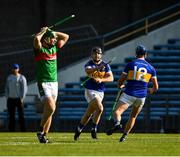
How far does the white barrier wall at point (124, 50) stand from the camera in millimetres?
31984

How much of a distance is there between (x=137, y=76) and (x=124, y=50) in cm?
1408

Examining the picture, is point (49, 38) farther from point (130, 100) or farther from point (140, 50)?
point (130, 100)

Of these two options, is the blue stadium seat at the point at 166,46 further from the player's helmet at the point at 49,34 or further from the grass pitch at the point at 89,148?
the player's helmet at the point at 49,34

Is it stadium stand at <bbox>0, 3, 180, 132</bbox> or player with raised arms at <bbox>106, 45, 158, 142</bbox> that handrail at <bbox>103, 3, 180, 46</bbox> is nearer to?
stadium stand at <bbox>0, 3, 180, 132</bbox>

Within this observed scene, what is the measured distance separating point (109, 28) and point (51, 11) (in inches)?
82.3

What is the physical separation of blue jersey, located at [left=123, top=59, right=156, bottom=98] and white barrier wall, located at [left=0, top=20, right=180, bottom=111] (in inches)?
511

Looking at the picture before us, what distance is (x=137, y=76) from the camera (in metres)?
18.7

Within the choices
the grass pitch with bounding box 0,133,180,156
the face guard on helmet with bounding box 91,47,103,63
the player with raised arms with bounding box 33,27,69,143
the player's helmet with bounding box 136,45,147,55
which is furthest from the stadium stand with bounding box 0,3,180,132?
the player with raised arms with bounding box 33,27,69,143

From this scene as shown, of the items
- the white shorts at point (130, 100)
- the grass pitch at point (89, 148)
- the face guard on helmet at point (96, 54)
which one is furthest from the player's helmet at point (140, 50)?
the grass pitch at point (89, 148)

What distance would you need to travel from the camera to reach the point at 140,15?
1363 inches

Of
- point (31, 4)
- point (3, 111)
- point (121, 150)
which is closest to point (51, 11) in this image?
point (31, 4)

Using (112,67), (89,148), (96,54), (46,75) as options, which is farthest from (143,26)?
(89,148)

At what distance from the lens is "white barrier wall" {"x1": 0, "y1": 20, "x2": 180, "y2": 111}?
32.0 metres

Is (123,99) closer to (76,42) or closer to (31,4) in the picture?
(76,42)
